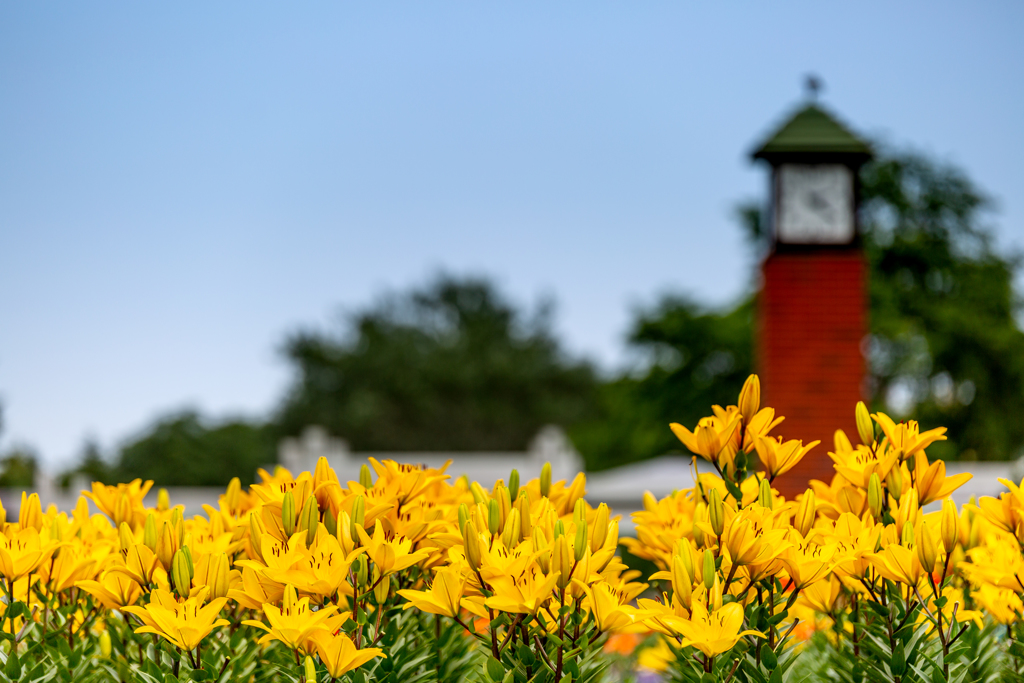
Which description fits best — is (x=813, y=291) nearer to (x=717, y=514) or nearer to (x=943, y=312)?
(x=717, y=514)

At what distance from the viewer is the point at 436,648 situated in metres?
1.61

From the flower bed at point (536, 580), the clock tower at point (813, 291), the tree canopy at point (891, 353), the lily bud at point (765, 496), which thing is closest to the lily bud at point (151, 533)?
the flower bed at point (536, 580)

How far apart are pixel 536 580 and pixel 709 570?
0.28m

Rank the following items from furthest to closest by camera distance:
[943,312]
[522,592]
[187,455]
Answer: [187,455]
[943,312]
[522,592]

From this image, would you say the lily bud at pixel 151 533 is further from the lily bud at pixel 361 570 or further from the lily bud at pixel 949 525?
the lily bud at pixel 949 525

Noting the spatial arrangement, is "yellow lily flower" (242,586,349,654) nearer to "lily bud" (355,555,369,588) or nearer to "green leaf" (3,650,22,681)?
"lily bud" (355,555,369,588)

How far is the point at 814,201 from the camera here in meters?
6.21

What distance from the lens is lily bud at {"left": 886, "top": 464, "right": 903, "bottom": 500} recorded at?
1.62 metres

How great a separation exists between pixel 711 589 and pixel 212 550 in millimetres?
928

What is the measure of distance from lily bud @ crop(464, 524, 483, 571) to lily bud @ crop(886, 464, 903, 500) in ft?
2.63

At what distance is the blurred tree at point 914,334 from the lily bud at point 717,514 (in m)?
18.1

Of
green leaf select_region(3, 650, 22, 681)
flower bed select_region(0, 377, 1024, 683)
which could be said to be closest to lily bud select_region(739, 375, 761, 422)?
flower bed select_region(0, 377, 1024, 683)

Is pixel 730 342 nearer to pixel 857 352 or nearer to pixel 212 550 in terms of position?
pixel 857 352

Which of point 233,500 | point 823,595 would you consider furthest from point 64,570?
point 823,595
